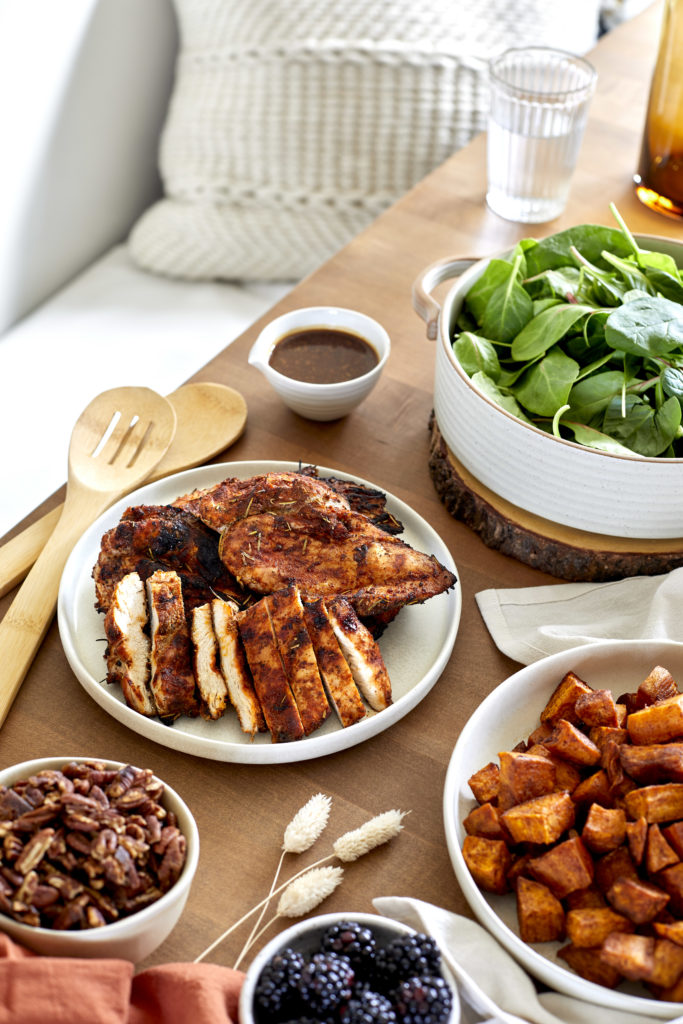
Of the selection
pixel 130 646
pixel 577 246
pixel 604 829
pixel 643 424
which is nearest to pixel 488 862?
pixel 604 829

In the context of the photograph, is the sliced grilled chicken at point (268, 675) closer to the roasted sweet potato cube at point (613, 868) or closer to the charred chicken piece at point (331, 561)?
the charred chicken piece at point (331, 561)

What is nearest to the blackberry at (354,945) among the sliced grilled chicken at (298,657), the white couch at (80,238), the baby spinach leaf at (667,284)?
the sliced grilled chicken at (298,657)

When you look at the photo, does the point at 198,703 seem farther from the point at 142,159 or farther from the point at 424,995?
the point at 142,159

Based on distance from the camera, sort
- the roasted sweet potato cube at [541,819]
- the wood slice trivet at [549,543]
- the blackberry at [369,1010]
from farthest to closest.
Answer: the wood slice trivet at [549,543] < the roasted sweet potato cube at [541,819] < the blackberry at [369,1010]

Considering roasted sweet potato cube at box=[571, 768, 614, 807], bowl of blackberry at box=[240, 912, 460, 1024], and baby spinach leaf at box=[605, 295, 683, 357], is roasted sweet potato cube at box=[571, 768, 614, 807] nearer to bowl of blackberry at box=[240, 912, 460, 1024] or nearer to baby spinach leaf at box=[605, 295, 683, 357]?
bowl of blackberry at box=[240, 912, 460, 1024]

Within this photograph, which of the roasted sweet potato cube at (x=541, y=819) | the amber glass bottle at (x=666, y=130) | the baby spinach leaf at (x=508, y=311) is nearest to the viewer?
the roasted sweet potato cube at (x=541, y=819)

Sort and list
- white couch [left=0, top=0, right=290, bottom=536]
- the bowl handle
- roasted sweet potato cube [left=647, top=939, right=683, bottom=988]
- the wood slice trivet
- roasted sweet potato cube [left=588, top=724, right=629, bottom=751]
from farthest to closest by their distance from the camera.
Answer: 1. white couch [left=0, top=0, right=290, bottom=536]
2. the bowl handle
3. the wood slice trivet
4. roasted sweet potato cube [left=588, top=724, right=629, bottom=751]
5. roasted sweet potato cube [left=647, top=939, right=683, bottom=988]

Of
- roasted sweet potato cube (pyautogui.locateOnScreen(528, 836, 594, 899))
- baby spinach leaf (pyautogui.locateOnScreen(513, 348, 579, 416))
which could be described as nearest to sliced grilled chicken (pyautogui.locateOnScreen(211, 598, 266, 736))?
roasted sweet potato cube (pyautogui.locateOnScreen(528, 836, 594, 899))
